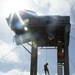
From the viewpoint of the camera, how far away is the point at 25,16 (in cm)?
3962

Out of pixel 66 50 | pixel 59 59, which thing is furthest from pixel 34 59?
pixel 66 50

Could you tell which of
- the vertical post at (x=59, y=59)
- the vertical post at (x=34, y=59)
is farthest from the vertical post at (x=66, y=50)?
the vertical post at (x=34, y=59)

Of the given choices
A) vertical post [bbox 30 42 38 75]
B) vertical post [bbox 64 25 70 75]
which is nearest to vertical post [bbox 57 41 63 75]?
vertical post [bbox 64 25 70 75]

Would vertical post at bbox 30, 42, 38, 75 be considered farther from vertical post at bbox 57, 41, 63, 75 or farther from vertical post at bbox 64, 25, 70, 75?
vertical post at bbox 64, 25, 70, 75

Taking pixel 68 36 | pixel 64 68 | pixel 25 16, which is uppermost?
pixel 25 16

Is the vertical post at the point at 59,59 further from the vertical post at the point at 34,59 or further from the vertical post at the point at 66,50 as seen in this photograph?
the vertical post at the point at 34,59

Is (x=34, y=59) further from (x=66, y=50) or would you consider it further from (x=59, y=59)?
(x=66, y=50)

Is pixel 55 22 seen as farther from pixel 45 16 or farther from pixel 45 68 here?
pixel 45 68

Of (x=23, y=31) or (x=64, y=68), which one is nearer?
(x=64, y=68)

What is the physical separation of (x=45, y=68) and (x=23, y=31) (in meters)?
6.82

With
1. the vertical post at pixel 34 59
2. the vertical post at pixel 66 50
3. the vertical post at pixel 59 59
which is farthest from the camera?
the vertical post at pixel 34 59

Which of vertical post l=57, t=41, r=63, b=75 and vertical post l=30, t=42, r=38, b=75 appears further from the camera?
vertical post l=30, t=42, r=38, b=75

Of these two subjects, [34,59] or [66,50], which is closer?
[66,50]

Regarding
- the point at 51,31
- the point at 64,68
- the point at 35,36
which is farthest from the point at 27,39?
the point at 64,68
